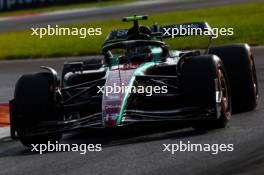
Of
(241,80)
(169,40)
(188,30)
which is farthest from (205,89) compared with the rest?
(169,40)

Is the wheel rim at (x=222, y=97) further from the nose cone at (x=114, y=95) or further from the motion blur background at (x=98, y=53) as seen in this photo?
the nose cone at (x=114, y=95)

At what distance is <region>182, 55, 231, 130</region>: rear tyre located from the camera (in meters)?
8.59

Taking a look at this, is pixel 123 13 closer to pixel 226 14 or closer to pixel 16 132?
pixel 226 14

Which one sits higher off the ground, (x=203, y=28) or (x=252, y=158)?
(x=203, y=28)

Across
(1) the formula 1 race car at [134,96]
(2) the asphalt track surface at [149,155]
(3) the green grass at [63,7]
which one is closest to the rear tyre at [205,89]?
(1) the formula 1 race car at [134,96]

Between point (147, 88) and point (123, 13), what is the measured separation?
24.3m

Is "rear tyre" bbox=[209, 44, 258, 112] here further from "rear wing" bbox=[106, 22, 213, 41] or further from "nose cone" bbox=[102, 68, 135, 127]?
"nose cone" bbox=[102, 68, 135, 127]

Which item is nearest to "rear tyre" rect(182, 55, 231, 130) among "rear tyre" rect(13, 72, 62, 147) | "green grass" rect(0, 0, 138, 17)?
"rear tyre" rect(13, 72, 62, 147)

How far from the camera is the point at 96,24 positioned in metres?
28.6

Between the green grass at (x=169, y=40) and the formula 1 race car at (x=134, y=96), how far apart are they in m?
9.21

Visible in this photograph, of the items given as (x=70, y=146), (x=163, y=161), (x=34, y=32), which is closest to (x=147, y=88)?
(x=70, y=146)

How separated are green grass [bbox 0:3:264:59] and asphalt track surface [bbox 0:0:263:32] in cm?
247

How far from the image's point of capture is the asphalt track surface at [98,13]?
31930mm

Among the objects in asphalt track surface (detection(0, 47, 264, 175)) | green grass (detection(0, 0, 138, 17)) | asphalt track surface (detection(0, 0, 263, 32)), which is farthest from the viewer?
green grass (detection(0, 0, 138, 17))
